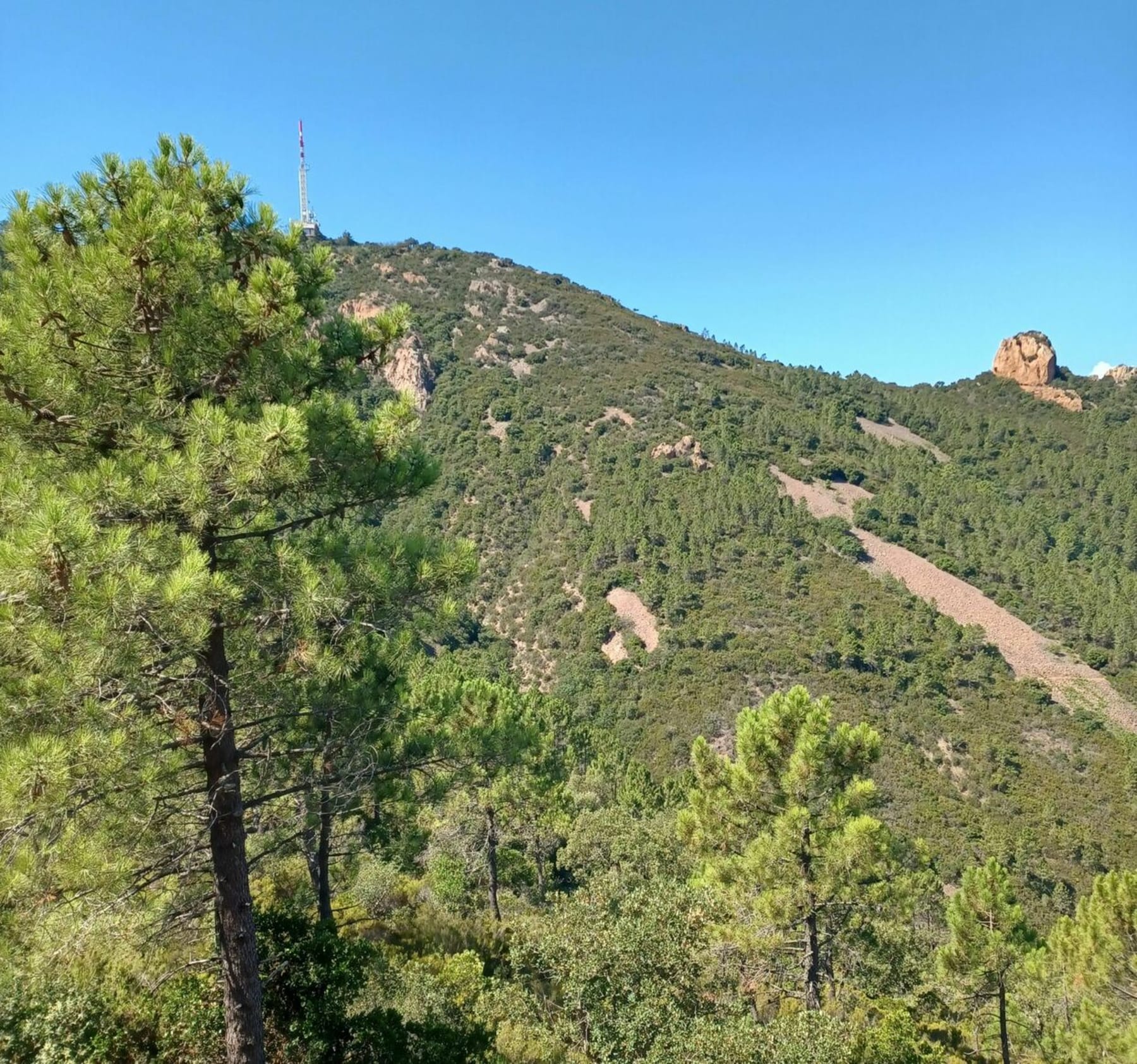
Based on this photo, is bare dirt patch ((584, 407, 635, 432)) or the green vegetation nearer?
the green vegetation

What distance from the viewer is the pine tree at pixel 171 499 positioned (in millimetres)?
3039

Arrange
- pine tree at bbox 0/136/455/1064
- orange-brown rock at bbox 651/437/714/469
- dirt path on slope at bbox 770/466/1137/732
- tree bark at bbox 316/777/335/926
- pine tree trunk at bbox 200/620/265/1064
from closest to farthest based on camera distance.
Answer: pine tree at bbox 0/136/455/1064
pine tree trunk at bbox 200/620/265/1064
tree bark at bbox 316/777/335/926
dirt path on slope at bbox 770/466/1137/732
orange-brown rock at bbox 651/437/714/469

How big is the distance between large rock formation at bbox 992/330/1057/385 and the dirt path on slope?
72.7 metres

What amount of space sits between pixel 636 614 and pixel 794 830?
43.9 meters

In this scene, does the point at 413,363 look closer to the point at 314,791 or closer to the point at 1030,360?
the point at 314,791

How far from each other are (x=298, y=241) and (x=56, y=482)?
87.8 inches

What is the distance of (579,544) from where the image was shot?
5884cm

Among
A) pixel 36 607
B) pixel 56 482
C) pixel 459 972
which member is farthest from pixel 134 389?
pixel 459 972

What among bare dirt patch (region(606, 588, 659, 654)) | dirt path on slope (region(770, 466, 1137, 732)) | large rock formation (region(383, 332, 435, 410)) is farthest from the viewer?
large rock formation (region(383, 332, 435, 410))

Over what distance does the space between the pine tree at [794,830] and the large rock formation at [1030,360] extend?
131585mm

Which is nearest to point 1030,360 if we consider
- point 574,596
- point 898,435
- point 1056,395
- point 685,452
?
point 1056,395

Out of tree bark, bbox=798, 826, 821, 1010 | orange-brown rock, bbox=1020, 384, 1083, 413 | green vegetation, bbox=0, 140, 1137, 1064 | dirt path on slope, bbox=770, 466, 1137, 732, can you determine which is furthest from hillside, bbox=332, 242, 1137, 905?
tree bark, bbox=798, 826, 821, 1010

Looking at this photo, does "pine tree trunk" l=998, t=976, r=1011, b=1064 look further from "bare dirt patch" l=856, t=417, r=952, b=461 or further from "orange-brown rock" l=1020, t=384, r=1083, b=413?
"orange-brown rock" l=1020, t=384, r=1083, b=413

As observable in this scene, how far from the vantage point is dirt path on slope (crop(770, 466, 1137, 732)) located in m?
44.8
